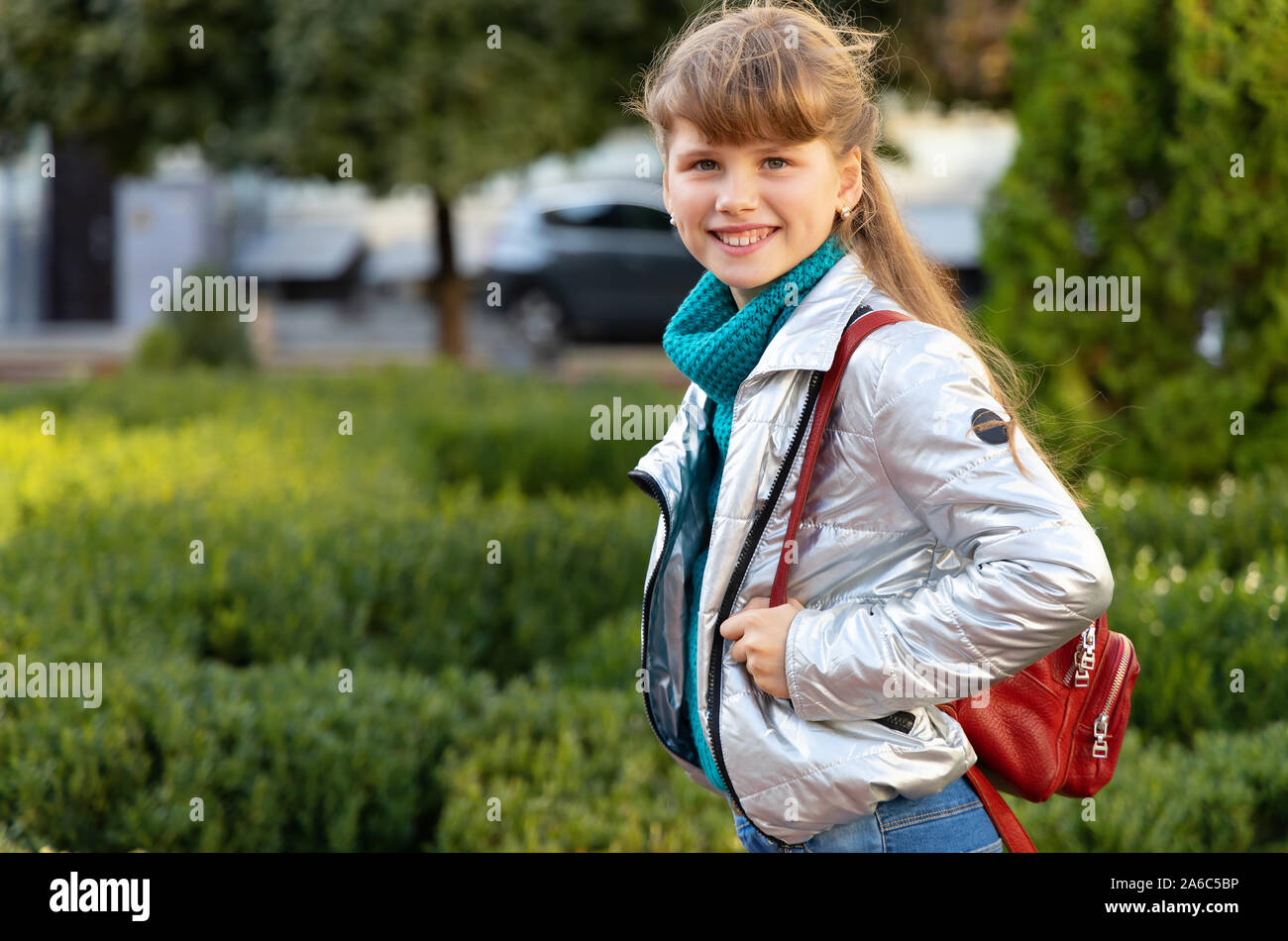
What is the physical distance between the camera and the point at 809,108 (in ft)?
5.22

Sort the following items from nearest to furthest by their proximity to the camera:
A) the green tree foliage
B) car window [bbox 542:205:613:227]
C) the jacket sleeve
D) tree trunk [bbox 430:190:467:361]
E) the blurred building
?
the jacket sleeve, the green tree foliage, tree trunk [bbox 430:190:467:361], car window [bbox 542:205:613:227], the blurred building

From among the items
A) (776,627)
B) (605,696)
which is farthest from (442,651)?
(776,627)

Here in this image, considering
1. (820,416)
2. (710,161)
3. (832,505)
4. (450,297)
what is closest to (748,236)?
(710,161)

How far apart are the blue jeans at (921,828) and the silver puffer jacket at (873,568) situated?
1.8 inches

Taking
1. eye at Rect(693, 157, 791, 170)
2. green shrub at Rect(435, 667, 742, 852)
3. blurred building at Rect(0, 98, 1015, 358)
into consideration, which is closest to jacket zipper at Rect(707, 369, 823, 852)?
eye at Rect(693, 157, 791, 170)

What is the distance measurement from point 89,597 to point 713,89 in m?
2.65

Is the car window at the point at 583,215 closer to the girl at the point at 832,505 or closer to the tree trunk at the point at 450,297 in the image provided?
the tree trunk at the point at 450,297

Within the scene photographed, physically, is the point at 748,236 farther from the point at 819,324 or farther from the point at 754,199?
the point at 819,324

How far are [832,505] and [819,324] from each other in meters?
0.23

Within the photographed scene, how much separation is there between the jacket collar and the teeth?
0.10m

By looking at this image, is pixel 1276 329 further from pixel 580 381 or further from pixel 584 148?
pixel 584 148

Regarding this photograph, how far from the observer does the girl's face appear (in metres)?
1.64

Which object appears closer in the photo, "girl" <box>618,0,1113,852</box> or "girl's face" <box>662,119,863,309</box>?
"girl" <box>618,0,1113,852</box>

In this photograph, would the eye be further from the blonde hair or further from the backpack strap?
the backpack strap
